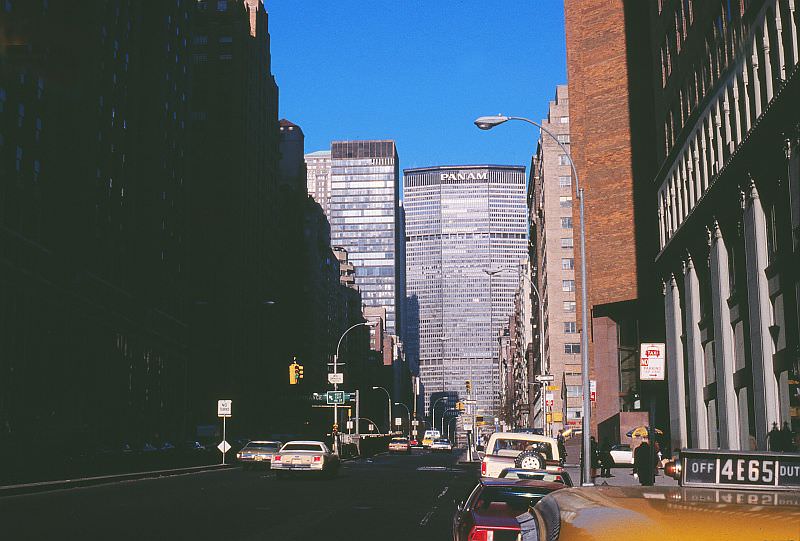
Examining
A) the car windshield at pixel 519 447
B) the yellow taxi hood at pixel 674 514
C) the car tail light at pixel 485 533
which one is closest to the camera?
the yellow taxi hood at pixel 674 514

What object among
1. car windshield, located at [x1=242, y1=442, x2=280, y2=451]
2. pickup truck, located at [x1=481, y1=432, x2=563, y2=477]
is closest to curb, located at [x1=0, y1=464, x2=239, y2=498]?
car windshield, located at [x1=242, y1=442, x2=280, y2=451]

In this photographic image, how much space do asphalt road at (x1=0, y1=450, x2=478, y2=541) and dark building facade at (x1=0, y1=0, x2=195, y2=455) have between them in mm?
16169

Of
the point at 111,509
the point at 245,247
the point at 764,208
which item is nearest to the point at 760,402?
the point at 764,208

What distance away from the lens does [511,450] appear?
2695cm

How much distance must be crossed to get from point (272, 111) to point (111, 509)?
12397 centimetres

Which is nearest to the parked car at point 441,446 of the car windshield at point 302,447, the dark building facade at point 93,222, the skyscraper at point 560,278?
the skyscraper at point 560,278

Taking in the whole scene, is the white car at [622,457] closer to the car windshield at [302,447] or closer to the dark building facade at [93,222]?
the car windshield at [302,447]

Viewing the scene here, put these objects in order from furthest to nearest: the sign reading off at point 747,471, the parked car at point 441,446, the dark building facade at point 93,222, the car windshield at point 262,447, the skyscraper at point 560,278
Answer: the skyscraper at point 560,278 → the parked car at point 441,446 → the dark building facade at point 93,222 → the car windshield at point 262,447 → the sign reading off at point 747,471

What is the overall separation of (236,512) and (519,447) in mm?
9044

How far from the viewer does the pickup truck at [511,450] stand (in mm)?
26047

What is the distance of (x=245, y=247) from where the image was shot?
122m

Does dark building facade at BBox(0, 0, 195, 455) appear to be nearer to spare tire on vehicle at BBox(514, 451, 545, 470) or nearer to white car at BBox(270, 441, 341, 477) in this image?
white car at BBox(270, 441, 341, 477)

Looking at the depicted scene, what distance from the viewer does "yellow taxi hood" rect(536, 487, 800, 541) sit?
10.4 feet

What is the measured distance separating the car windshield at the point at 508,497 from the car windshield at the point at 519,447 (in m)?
14.9
